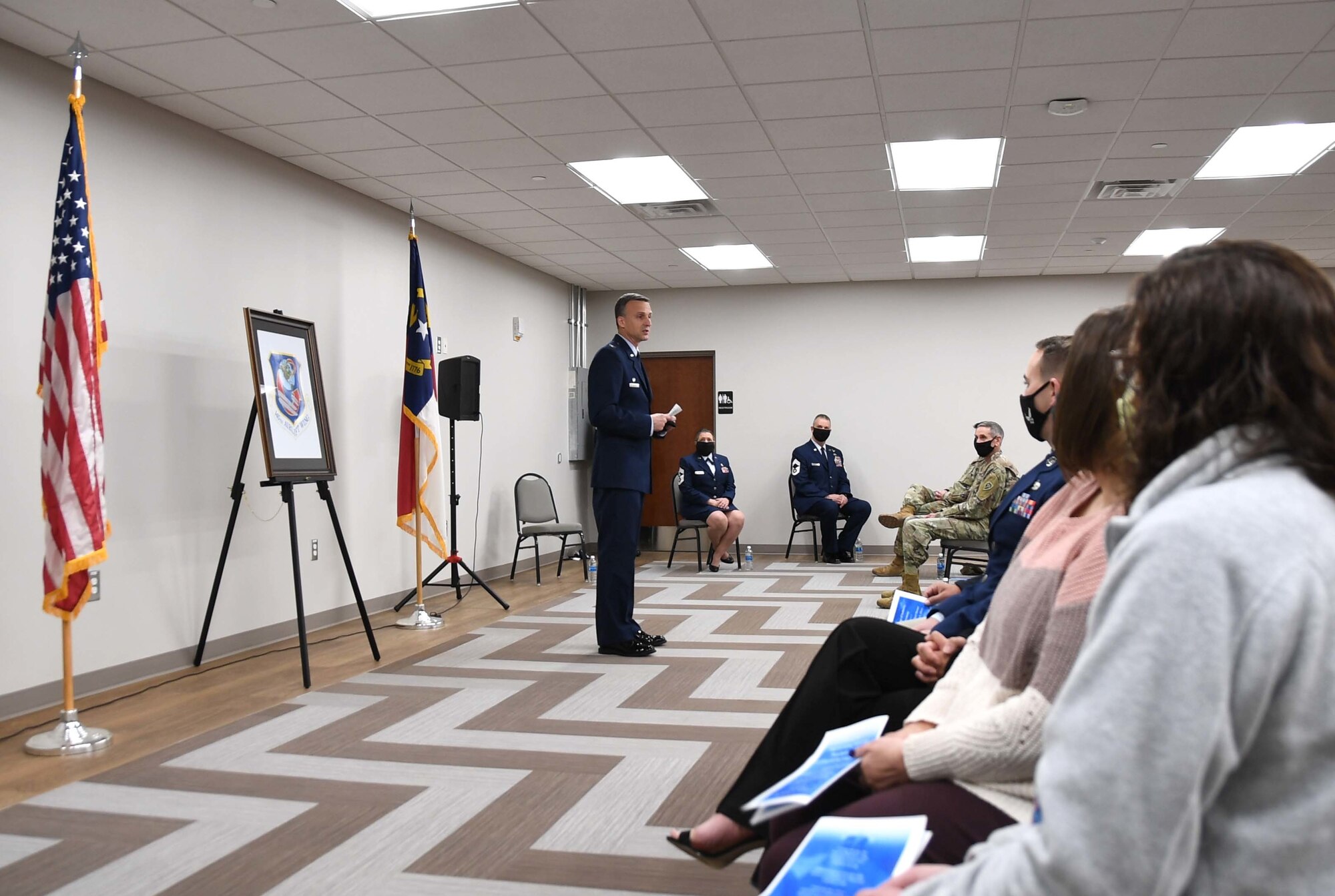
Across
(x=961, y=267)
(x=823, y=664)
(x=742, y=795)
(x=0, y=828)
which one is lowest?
(x=0, y=828)

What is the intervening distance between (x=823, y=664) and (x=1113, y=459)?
782 mm

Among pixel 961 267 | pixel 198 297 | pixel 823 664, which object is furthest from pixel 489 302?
pixel 823 664

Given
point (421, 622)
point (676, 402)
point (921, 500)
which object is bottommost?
point (421, 622)

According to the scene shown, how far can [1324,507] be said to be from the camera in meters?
0.81

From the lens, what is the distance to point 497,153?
5.66 meters

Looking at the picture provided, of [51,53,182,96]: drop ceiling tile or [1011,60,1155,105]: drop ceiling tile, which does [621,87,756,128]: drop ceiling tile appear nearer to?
[1011,60,1155,105]: drop ceiling tile

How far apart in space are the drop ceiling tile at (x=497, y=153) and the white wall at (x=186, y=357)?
1002 mm

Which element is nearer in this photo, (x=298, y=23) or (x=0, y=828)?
(x=0, y=828)

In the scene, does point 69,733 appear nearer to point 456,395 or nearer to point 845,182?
point 456,395

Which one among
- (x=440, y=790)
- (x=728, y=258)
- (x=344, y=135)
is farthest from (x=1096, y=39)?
(x=728, y=258)

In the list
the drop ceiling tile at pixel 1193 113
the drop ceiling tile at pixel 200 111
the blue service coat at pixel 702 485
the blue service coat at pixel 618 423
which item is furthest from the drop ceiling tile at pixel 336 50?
the blue service coat at pixel 702 485

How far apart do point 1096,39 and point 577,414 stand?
6.68 metres

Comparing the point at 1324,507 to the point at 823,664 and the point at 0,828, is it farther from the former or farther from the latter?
the point at 0,828

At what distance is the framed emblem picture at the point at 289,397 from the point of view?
4652 millimetres
